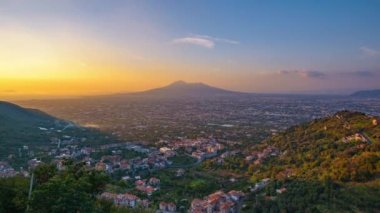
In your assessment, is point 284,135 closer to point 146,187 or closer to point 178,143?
point 178,143

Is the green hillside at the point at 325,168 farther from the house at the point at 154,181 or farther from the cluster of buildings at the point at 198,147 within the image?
the house at the point at 154,181

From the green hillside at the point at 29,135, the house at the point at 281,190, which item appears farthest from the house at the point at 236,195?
the green hillside at the point at 29,135

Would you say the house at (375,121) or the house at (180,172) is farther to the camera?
the house at (375,121)

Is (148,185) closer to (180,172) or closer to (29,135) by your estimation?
(180,172)

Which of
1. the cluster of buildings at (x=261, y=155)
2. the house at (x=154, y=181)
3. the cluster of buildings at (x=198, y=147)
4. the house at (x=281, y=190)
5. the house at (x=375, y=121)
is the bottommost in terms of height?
the cluster of buildings at (x=198, y=147)

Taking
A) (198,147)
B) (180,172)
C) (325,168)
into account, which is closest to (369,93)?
(198,147)
